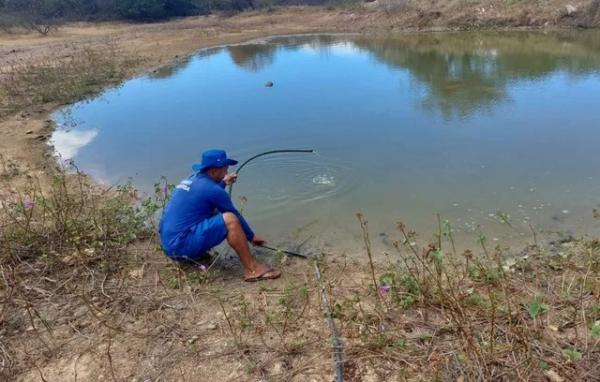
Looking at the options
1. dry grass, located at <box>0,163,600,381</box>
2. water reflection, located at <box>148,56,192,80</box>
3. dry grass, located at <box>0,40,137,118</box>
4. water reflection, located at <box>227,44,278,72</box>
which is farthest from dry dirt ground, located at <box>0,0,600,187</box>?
dry grass, located at <box>0,163,600,381</box>

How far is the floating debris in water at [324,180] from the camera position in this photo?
6.34m

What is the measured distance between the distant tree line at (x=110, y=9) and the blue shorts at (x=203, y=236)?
32706 mm

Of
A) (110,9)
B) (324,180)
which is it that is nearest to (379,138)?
(324,180)

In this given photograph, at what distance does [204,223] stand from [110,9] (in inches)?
1375

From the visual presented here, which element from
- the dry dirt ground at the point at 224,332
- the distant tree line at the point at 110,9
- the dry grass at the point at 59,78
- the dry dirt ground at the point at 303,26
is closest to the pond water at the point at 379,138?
the dry grass at the point at 59,78

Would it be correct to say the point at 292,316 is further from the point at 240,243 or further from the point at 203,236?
the point at 203,236

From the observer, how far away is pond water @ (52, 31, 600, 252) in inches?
214

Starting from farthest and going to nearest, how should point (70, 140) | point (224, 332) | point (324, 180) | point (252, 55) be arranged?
point (252, 55) < point (70, 140) < point (324, 180) < point (224, 332)

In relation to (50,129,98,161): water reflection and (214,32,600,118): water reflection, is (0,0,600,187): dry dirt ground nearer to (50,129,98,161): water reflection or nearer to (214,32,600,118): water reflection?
(50,129,98,161): water reflection

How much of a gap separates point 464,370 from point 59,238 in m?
3.54

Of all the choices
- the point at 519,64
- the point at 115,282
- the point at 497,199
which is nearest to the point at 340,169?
the point at 497,199

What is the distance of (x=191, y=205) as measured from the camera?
4176 mm

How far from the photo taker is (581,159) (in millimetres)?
6535

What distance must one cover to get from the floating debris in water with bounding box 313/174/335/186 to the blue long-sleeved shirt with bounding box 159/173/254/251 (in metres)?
2.29
